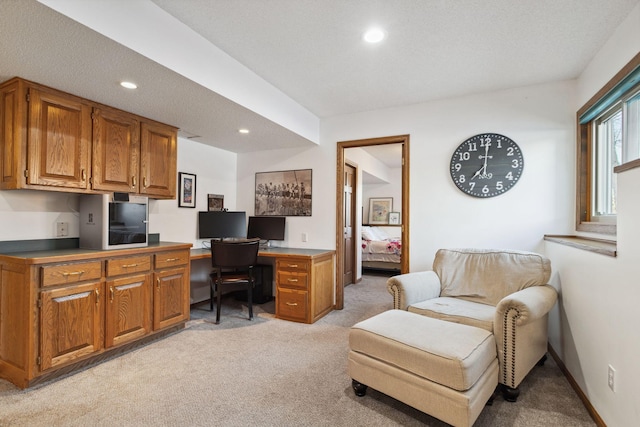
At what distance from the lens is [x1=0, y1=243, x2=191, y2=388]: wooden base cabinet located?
2.09 meters

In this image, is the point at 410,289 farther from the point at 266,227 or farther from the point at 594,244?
the point at 266,227

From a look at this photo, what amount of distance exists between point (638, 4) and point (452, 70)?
116 cm

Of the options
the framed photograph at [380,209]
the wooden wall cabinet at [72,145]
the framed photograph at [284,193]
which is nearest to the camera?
the wooden wall cabinet at [72,145]

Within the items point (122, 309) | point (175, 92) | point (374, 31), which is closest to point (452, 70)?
point (374, 31)

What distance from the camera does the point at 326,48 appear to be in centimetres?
241

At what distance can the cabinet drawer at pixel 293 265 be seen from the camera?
11.3 ft

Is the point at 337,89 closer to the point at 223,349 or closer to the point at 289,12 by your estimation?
the point at 289,12

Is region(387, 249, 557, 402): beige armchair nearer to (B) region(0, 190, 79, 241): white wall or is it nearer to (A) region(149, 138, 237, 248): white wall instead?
(A) region(149, 138, 237, 248): white wall

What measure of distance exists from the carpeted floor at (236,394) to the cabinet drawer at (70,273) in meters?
0.70

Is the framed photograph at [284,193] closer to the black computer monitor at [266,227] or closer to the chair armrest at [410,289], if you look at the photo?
the black computer monitor at [266,227]

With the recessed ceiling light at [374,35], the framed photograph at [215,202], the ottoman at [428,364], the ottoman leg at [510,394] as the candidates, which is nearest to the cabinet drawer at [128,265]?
the framed photograph at [215,202]

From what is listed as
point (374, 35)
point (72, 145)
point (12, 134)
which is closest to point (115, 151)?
point (72, 145)

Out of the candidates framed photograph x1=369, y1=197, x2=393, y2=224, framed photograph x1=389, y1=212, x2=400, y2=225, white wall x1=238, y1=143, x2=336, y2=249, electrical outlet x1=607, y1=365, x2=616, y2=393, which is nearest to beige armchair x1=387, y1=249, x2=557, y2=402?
electrical outlet x1=607, y1=365, x2=616, y2=393

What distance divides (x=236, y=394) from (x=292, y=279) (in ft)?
5.10
